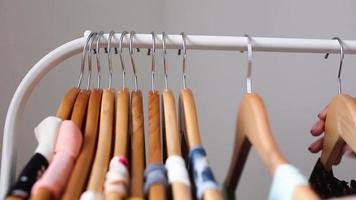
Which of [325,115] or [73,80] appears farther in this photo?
[73,80]

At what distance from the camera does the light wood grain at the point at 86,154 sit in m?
0.35

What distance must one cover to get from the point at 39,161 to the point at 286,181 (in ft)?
0.76

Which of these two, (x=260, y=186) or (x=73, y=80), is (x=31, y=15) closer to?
(x=73, y=80)

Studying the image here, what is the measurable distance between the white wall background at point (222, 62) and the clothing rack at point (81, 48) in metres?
0.38

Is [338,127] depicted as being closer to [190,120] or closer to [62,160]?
[190,120]

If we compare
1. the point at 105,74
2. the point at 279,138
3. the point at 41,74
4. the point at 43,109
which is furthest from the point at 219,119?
the point at 41,74

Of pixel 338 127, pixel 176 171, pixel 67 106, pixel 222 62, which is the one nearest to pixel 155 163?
pixel 176 171

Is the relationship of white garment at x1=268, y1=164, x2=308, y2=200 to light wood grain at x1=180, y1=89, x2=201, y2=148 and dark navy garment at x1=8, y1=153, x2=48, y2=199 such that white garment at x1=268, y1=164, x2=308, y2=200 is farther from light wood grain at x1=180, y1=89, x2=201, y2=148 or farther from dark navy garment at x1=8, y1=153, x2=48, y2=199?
dark navy garment at x1=8, y1=153, x2=48, y2=199

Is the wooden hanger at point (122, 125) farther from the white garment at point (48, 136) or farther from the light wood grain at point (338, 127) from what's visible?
the light wood grain at point (338, 127)

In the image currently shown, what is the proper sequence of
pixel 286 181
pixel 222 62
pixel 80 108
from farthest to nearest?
pixel 222 62 < pixel 80 108 < pixel 286 181

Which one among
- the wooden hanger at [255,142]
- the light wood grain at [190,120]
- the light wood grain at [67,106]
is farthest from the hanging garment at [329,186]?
the light wood grain at [67,106]

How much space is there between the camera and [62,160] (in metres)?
0.37

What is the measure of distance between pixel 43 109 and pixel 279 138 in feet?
1.92

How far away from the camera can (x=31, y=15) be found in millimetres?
847
